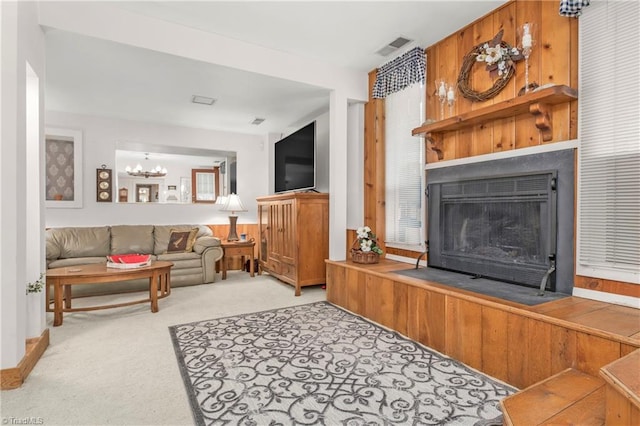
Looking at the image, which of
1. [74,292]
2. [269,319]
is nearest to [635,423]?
[269,319]

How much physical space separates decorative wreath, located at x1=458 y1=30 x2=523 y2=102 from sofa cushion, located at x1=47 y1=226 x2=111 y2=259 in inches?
190

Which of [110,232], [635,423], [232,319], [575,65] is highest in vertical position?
[575,65]

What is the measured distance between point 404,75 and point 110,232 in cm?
444

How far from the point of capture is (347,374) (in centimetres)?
199

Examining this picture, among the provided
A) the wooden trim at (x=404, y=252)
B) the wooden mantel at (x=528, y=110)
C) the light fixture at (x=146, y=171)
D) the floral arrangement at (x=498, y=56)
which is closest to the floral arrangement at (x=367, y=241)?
the wooden trim at (x=404, y=252)

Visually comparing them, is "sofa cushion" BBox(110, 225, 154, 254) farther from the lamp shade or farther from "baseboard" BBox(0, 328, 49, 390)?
"baseboard" BBox(0, 328, 49, 390)

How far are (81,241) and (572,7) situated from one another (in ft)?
18.4

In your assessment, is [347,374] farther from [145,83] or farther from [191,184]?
[191,184]

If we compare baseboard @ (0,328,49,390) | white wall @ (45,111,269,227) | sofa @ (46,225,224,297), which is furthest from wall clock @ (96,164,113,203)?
baseboard @ (0,328,49,390)

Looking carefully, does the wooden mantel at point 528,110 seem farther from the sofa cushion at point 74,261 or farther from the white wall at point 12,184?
the sofa cushion at point 74,261

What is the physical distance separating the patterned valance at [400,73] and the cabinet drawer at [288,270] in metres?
2.30

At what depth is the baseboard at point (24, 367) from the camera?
72.4 inches

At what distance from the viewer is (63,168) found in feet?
15.6

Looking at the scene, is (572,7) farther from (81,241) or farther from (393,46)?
(81,241)
